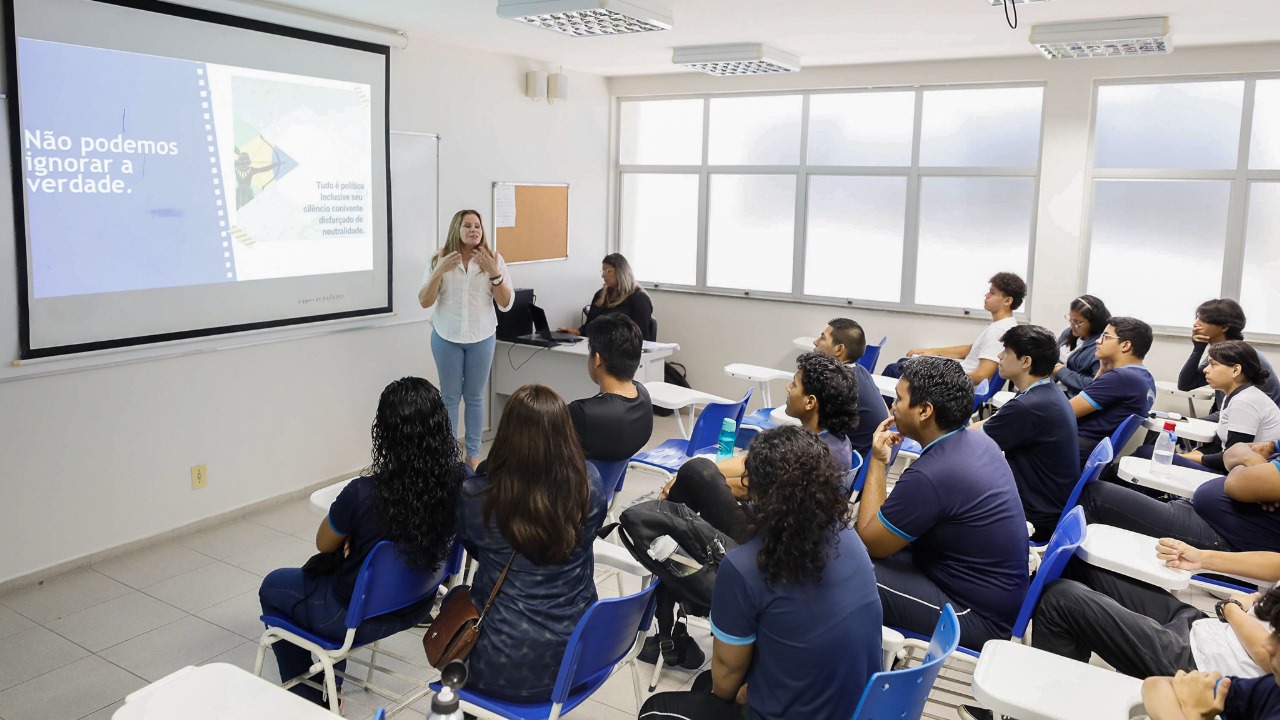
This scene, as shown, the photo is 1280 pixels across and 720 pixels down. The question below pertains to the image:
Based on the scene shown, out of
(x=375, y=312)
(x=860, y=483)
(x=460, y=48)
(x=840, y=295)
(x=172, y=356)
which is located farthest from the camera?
(x=840, y=295)

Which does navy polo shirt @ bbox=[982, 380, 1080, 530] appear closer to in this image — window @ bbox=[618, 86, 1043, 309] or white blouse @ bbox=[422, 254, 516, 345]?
white blouse @ bbox=[422, 254, 516, 345]

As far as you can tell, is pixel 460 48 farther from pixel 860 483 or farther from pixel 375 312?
pixel 860 483

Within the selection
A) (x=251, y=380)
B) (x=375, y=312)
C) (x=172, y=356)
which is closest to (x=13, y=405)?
(x=172, y=356)

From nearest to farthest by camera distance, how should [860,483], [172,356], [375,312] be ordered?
1. [860,483]
2. [172,356]
3. [375,312]

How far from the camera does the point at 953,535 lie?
2.63 metres

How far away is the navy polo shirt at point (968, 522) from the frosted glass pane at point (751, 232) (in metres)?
4.72

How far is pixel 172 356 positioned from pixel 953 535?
360 cm

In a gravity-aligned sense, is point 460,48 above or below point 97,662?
above

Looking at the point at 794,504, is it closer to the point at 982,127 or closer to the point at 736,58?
the point at 736,58

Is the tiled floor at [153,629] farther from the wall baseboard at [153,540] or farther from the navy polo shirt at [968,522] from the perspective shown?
the navy polo shirt at [968,522]

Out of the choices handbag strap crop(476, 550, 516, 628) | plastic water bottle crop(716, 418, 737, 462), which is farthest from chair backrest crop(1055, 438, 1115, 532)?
handbag strap crop(476, 550, 516, 628)

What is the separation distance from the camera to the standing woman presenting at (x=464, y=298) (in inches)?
206

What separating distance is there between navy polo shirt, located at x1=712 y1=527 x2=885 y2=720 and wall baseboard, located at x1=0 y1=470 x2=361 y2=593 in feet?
11.0

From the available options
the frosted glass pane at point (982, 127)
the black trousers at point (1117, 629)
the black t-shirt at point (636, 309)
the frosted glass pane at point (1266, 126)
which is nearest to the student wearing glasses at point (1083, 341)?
the frosted glass pane at point (982, 127)
